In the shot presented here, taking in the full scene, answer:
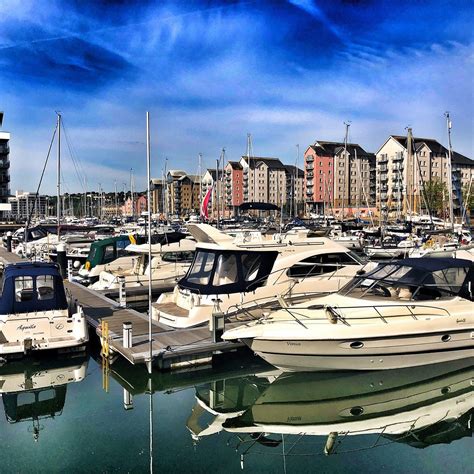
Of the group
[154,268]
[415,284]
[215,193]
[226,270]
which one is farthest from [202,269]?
[215,193]

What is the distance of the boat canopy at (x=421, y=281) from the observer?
12625 mm

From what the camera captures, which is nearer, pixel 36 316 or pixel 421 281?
pixel 421 281

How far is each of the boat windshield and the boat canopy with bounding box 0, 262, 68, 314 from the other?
766 cm

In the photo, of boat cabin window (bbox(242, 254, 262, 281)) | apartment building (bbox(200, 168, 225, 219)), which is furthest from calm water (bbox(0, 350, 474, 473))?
apartment building (bbox(200, 168, 225, 219))

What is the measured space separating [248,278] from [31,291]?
6148 mm

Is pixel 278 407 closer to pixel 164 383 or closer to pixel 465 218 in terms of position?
pixel 164 383

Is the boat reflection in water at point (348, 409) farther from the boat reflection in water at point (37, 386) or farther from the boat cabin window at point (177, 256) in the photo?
the boat cabin window at point (177, 256)

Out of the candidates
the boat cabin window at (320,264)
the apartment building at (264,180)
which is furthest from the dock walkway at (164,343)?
the apartment building at (264,180)

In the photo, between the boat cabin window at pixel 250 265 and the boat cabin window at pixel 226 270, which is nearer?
the boat cabin window at pixel 226 270

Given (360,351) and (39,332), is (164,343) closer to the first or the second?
(39,332)

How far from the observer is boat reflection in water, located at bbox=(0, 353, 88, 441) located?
1059 centimetres

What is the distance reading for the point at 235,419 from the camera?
10438 millimetres

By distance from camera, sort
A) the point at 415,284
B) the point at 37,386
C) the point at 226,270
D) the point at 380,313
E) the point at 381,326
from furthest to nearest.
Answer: the point at 226,270 < the point at 415,284 < the point at 37,386 < the point at 380,313 < the point at 381,326

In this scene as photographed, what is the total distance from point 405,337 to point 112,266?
1685 centimetres
